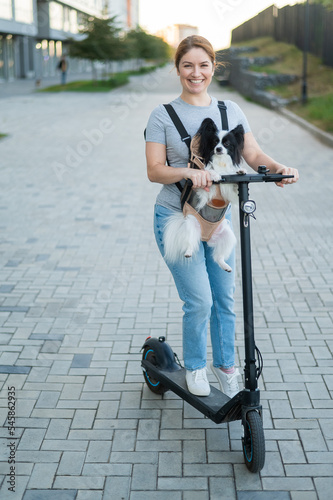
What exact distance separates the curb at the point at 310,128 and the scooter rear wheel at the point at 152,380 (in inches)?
473

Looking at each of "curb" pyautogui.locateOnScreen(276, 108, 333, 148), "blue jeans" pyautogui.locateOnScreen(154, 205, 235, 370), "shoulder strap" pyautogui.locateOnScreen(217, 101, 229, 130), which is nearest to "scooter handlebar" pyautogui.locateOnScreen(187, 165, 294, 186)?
"shoulder strap" pyautogui.locateOnScreen(217, 101, 229, 130)

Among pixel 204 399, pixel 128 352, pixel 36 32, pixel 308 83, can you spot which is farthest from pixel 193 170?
pixel 36 32

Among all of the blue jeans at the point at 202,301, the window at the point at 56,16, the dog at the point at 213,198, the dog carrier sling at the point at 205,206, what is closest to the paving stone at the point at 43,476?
the blue jeans at the point at 202,301

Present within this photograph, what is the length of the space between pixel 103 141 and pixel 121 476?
43.9ft

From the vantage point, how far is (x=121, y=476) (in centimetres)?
307

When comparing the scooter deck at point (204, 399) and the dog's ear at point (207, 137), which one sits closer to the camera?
the dog's ear at point (207, 137)

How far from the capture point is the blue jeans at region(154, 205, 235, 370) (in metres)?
3.28

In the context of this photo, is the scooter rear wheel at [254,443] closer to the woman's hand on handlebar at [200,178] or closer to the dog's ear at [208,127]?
the woman's hand on handlebar at [200,178]

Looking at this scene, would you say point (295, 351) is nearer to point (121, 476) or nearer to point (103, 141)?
point (121, 476)

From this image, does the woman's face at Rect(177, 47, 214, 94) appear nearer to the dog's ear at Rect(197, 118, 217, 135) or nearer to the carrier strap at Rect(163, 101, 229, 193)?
the carrier strap at Rect(163, 101, 229, 193)

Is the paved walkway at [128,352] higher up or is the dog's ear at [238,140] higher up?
the dog's ear at [238,140]

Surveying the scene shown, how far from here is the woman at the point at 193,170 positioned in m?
3.18

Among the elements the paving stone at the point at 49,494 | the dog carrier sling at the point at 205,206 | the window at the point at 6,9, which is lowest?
the paving stone at the point at 49,494

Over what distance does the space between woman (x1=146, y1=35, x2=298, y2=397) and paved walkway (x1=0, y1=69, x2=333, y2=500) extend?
0.50 metres
